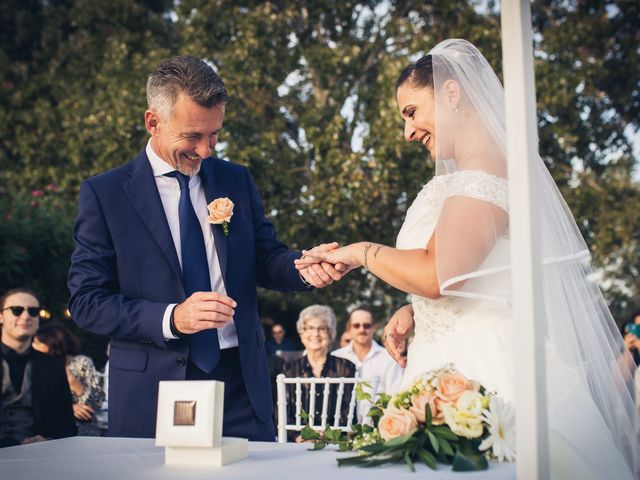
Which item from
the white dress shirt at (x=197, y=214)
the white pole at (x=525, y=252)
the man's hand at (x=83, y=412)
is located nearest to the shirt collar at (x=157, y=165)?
the white dress shirt at (x=197, y=214)

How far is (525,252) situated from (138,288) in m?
1.79

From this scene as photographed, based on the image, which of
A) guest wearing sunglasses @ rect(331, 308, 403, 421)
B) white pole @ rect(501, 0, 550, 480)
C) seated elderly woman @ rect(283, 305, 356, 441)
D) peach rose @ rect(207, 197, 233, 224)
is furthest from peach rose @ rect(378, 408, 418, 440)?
guest wearing sunglasses @ rect(331, 308, 403, 421)

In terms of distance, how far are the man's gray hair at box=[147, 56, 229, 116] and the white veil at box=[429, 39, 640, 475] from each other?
35.2 inches

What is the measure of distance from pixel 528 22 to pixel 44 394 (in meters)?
5.35

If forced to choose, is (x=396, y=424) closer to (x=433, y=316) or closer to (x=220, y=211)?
(x=433, y=316)

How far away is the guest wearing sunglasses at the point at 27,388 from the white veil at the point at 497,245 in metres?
4.18

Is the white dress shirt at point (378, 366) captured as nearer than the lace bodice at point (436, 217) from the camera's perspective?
No

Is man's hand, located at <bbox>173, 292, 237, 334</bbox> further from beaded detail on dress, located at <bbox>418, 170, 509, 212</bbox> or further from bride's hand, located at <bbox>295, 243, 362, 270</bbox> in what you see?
beaded detail on dress, located at <bbox>418, 170, 509, 212</bbox>

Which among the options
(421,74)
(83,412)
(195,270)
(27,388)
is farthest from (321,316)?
(421,74)

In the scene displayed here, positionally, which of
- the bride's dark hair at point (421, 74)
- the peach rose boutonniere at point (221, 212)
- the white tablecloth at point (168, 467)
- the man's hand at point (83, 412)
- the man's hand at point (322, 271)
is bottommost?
the man's hand at point (83, 412)

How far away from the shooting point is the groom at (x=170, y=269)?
2977 millimetres

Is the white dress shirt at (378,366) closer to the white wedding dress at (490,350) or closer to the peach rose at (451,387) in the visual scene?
the white wedding dress at (490,350)

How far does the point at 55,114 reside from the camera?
45.6ft

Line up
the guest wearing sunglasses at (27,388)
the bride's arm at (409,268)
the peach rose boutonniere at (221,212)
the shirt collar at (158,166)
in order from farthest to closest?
the guest wearing sunglasses at (27,388) → the shirt collar at (158,166) → the peach rose boutonniere at (221,212) → the bride's arm at (409,268)
